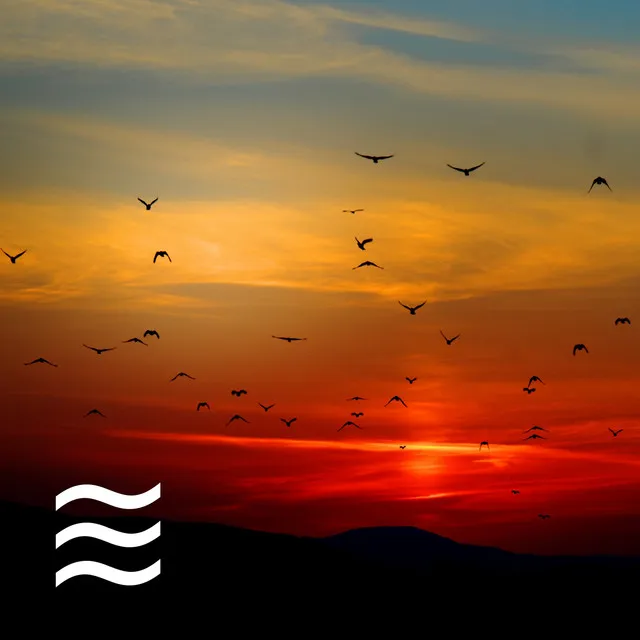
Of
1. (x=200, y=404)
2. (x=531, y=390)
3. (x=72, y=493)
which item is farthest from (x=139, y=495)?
(x=531, y=390)

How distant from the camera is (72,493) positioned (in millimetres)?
115625

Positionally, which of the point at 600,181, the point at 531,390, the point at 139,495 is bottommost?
the point at 139,495

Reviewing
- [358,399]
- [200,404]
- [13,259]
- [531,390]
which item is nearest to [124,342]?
[13,259]

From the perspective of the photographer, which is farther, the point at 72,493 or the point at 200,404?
the point at 200,404

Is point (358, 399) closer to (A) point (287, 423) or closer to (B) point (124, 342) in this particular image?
(A) point (287, 423)

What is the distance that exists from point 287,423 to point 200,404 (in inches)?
531

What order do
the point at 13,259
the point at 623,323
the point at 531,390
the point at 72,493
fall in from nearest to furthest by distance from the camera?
the point at 72,493 < the point at 13,259 < the point at 623,323 < the point at 531,390

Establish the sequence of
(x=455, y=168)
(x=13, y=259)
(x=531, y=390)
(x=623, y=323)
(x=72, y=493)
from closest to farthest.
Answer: (x=72, y=493) → (x=455, y=168) → (x=13, y=259) → (x=623, y=323) → (x=531, y=390)

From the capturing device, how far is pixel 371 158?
13325 cm

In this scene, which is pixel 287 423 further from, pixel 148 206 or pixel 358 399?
pixel 148 206

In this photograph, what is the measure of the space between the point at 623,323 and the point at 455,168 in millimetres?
34789

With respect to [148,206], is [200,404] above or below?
below

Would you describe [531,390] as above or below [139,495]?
above

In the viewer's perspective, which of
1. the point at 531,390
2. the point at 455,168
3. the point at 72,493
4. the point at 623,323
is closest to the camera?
the point at 72,493
